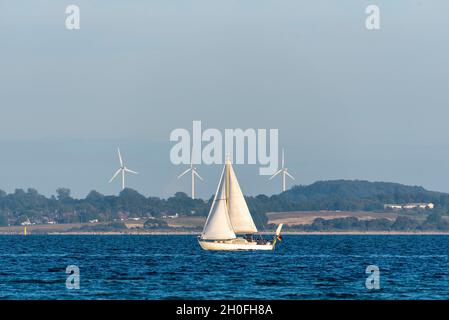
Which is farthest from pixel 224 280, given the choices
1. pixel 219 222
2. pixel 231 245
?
pixel 231 245

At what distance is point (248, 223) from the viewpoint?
15662 cm

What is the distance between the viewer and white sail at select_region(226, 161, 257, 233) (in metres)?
156

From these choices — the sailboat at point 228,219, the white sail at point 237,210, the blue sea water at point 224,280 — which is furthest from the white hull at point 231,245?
the blue sea water at point 224,280

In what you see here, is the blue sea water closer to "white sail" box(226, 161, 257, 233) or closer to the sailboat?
the sailboat

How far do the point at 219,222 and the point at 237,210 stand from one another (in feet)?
15.4

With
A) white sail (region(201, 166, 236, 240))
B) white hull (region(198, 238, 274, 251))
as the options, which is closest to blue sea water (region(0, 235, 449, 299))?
white sail (region(201, 166, 236, 240))

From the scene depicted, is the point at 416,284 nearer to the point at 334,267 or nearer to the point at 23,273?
the point at 334,267

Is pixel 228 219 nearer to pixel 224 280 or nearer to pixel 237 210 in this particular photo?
pixel 237 210

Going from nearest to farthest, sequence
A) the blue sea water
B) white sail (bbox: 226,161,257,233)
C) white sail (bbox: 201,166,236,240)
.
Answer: the blue sea water
white sail (bbox: 201,166,236,240)
white sail (bbox: 226,161,257,233)

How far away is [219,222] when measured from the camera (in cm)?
15250
